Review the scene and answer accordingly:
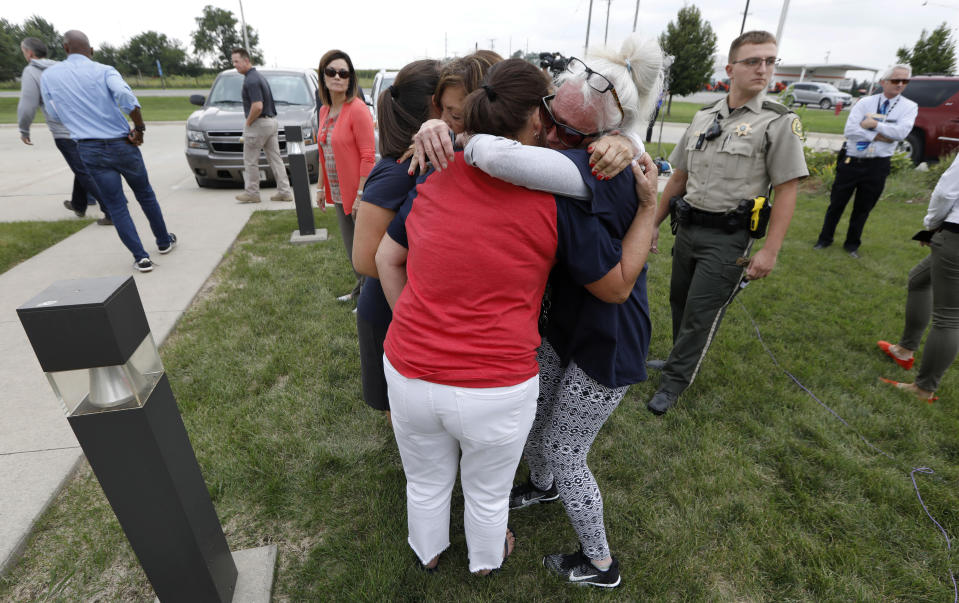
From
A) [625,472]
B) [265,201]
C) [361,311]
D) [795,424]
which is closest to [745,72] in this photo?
[795,424]

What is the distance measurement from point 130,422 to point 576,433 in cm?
135

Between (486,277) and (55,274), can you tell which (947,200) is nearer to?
(486,277)

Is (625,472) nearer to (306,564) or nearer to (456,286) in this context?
(306,564)

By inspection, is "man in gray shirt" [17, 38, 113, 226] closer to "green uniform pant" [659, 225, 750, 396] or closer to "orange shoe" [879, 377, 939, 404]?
"green uniform pant" [659, 225, 750, 396]

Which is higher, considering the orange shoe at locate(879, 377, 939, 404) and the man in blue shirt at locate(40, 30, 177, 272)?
the man in blue shirt at locate(40, 30, 177, 272)

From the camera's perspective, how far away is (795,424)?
2924mm

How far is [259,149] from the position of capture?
7.08 meters

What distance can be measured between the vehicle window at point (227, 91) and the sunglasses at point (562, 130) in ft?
27.8

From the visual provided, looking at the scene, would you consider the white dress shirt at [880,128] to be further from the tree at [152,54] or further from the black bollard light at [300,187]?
the tree at [152,54]

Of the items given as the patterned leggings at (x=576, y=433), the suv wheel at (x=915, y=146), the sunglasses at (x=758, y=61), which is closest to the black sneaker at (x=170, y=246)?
the patterned leggings at (x=576, y=433)

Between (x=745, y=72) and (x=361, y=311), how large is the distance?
2403 millimetres

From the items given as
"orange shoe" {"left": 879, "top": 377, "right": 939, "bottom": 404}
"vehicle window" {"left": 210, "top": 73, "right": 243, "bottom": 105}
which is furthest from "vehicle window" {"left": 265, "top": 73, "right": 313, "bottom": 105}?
"orange shoe" {"left": 879, "top": 377, "right": 939, "bottom": 404}

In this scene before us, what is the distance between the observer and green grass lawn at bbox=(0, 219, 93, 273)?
5168mm

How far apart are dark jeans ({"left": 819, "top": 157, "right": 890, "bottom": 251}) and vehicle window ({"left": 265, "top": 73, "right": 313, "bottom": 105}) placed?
787 centimetres
